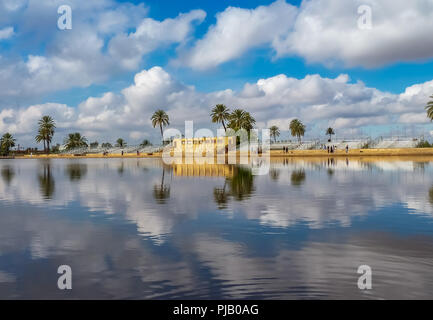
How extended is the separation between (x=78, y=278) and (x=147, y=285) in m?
1.19

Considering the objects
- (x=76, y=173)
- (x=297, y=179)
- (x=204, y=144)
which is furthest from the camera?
(x=204, y=144)

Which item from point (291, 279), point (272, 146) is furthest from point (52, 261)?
point (272, 146)

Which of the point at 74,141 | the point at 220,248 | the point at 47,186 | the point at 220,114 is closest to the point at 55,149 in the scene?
the point at 74,141

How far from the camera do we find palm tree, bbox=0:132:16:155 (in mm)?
162500

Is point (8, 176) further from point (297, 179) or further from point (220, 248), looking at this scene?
point (220, 248)

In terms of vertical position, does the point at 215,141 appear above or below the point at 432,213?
above

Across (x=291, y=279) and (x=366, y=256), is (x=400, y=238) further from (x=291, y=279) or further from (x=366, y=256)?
(x=291, y=279)

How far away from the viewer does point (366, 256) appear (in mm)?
6953

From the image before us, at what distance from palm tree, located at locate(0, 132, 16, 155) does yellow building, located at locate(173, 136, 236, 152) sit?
104 m

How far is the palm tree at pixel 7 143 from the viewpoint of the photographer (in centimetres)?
16250

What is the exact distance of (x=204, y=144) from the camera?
308 feet

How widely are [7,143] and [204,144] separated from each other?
114128 mm

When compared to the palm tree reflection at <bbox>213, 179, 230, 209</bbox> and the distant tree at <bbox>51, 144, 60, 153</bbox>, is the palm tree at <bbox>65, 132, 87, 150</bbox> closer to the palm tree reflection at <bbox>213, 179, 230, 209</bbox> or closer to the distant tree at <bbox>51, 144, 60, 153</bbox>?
the distant tree at <bbox>51, 144, 60, 153</bbox>
